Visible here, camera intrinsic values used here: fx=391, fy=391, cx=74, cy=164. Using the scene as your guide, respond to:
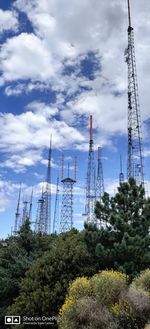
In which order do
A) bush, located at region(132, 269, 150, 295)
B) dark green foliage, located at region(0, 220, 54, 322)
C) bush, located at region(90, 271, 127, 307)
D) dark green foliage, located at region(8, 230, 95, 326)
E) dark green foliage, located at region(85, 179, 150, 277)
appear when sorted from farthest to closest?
dark green foliage, located at region(0, 220, 54, 322) < dark green foliage, located at region(8, 230, 95, 326) < dark green foliage, located at region(85, 179, 150, 277) < bush, located at region(132, 269, 150, 295) < bush, located at region(90, 271, 127, 307)

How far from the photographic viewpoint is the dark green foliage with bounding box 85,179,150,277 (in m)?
20.2

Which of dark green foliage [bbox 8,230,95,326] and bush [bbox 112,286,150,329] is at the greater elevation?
dark green foliage [bbox 8,230,95,326]

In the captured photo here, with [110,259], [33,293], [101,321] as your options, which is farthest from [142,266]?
[101,321]

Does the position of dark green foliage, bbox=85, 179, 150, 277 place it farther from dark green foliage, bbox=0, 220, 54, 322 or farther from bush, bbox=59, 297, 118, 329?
dark green foliage, bbox=0, 220, 54, 322

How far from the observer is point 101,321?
13.9m

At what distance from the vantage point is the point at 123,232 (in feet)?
70.1

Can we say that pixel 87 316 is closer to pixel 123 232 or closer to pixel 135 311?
pixel 135 311

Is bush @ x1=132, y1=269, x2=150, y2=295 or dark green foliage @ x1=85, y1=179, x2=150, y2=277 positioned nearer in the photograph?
bush @ x1=132, y1=269, x2=150, y2=295

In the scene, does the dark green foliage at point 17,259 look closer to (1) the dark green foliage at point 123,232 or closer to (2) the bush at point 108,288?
(1) the dark green foliage at point 123,232

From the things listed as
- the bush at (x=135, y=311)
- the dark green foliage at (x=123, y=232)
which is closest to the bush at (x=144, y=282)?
the bush at (x=135, y=311)

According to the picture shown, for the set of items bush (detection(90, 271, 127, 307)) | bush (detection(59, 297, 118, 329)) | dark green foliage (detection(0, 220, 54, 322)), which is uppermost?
dark green foliage (detection(0, 220, 54, 322))

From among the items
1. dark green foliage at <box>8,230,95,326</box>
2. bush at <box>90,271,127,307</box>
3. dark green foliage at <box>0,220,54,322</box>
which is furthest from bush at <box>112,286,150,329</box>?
dark green foliage at <box>0,220,54,322</box>

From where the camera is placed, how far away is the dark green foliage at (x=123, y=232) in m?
20.2

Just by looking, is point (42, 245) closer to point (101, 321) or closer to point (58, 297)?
point (58, 297)
